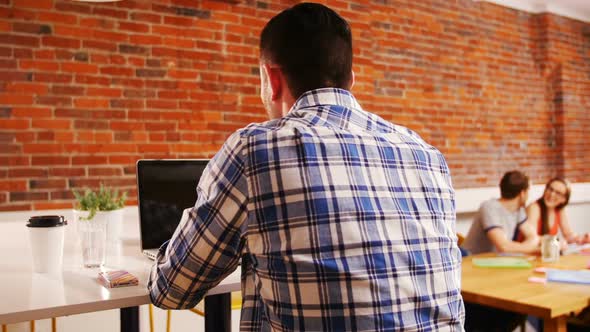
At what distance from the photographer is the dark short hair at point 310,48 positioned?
1223 mm

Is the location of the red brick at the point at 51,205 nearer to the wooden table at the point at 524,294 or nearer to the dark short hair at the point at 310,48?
the wooden table at the point at 524,294

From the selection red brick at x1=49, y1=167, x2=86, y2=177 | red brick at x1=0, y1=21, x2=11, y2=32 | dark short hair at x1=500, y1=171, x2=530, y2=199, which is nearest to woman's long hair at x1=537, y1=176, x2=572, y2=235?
dark short hair at x1=500, y1=171, x2=530, y2=199

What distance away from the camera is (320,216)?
1.08 metres

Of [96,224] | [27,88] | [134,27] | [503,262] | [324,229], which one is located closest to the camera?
[324,229]

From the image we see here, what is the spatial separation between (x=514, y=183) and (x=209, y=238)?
3014 mm

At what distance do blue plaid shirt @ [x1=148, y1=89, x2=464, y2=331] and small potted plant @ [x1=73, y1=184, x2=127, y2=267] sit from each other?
0.56 metres

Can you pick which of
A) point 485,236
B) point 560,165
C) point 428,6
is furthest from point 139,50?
point 560,165

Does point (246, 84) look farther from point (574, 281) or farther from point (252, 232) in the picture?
point (252, 232)

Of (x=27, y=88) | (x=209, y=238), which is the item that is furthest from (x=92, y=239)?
(x=27, y=88)

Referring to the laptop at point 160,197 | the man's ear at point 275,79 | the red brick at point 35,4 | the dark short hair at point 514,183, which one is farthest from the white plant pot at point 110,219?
the dark short hair at point 514,183

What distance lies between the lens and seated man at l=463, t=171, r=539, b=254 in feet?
11.9

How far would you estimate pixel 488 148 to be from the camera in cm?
567

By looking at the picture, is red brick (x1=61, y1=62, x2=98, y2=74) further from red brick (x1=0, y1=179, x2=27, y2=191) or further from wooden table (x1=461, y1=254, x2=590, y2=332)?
wooden table (x1=461, y1=254, x2=590, y2=332)

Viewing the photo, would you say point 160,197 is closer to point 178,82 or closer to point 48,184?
point 48,184
